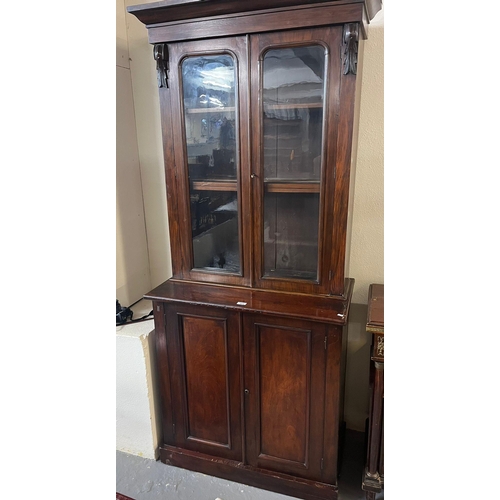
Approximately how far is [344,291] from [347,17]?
3.01 ft

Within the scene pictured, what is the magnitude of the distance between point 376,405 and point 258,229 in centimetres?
78

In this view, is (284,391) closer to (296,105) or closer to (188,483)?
(188,483)

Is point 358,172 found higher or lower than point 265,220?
higher

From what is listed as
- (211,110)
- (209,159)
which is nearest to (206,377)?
(209,159)

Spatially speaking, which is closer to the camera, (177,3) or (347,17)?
(347,17)

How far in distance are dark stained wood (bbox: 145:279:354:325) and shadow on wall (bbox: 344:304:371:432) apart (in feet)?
0.77

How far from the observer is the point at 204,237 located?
153 cm

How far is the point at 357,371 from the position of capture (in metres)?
1.76

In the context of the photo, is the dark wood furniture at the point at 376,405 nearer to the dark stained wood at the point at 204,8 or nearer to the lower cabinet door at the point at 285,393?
the lower cabinet door at the point at 285,393

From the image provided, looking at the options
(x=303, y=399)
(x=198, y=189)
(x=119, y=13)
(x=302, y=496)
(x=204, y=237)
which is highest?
(x=119, y=13)

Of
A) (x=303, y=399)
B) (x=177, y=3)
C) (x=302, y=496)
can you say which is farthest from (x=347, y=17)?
(x=302, y=496)

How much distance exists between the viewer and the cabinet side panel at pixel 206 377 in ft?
4.88

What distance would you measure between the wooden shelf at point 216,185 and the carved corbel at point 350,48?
55 cm

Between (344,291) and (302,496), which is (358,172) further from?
(302,496)
